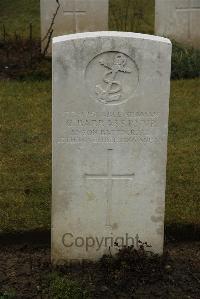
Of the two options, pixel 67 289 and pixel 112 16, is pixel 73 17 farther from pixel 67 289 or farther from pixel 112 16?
pixel 67 289

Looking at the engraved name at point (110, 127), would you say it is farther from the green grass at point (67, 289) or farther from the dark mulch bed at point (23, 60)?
the dark mulch bed at point (23, 60)

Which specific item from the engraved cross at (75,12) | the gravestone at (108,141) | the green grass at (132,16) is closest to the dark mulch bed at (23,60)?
the engraved cross at (75,12)

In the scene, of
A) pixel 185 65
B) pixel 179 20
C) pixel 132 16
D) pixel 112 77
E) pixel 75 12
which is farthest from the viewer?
pixel 132 16

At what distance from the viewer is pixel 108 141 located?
13.9 ft

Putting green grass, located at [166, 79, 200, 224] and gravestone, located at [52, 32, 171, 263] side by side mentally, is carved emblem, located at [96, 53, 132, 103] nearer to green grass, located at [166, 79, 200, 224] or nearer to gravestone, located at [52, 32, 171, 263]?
gravestone, located at [52, 32, 171, 263]

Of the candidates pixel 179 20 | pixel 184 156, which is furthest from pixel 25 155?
pixel 179 20

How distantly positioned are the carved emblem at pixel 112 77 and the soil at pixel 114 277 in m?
1.12

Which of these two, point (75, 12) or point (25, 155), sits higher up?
point (75, 12)

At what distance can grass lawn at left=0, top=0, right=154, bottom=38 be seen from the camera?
12414 mm

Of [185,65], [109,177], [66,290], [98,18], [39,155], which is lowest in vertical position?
[66,290]

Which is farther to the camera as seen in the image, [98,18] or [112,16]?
[112,16]

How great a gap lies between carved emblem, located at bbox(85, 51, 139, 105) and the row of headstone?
6.37 meters

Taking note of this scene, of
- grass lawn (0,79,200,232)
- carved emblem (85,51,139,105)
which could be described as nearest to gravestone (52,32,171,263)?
carved emblem (85,51,139,105)

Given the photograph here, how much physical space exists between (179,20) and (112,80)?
7268mm
